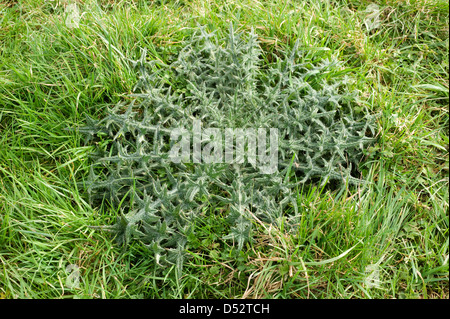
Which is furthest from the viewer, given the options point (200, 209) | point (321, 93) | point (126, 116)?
point (321, 93)

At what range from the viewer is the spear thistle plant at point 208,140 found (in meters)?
2.09

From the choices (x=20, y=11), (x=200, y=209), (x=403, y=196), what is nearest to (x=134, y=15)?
(x=20, y=11)

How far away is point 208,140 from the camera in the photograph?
2256mm

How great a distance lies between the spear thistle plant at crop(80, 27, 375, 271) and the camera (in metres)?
2.09

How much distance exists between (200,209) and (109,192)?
53 cm

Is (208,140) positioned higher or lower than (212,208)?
higher

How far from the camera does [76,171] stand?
2221 millimetres

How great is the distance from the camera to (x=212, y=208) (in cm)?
221

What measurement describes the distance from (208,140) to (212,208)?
0.39 metres

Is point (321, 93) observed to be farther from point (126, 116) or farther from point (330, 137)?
point (126, 116)

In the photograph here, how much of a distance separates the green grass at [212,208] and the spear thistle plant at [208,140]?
3.6 inches

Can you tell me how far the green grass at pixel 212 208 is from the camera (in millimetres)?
1987

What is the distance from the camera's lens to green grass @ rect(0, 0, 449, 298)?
199cm

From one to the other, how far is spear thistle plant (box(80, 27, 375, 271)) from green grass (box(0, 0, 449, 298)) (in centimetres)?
9
